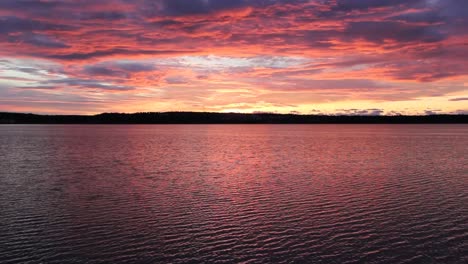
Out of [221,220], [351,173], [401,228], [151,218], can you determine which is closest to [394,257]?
[401,228]

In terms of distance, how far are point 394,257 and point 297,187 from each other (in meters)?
17.7

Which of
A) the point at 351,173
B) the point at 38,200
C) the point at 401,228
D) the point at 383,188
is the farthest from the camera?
the point at 351,173

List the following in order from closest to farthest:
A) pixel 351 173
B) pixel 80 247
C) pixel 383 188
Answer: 1. pixel 80 247
2. pixel 383 188
3. pixel 351 173

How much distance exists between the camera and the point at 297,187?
118 feet

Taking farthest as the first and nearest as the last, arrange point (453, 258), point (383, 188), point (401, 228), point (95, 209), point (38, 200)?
1. point (383, 188)
2. point (38, 200)
3. point (95, 209)
4. point (401, 228)
5. point (453, 258)

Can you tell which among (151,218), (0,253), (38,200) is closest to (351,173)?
(151,218)

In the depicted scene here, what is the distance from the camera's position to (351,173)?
45.7 metres

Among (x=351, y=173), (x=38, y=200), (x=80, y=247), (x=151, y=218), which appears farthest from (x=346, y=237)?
(x=351, y=173)

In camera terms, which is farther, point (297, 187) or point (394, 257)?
point (297, 187)

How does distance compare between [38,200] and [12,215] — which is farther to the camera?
[38,200]

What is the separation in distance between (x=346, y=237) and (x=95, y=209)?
1630 cm

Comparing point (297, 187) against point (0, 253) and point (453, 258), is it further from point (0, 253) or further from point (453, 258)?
point (0, 253)

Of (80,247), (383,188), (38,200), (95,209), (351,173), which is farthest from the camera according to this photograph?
(351,173)

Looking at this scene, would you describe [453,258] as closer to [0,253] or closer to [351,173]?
[0,253]
